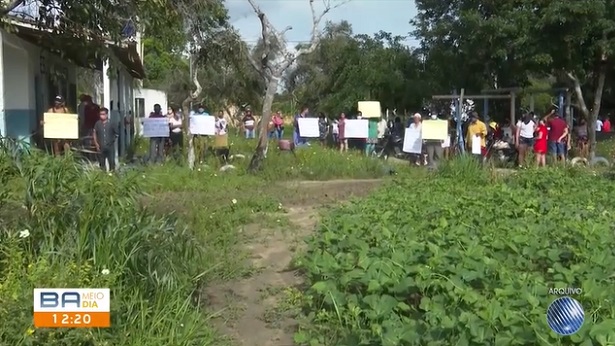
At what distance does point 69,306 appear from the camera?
16.1 ft

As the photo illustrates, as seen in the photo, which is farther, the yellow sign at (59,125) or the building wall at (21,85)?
the yellow sign at (59,125)

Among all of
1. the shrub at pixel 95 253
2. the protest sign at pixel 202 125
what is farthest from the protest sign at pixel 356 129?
the shrub at pixel 95 253

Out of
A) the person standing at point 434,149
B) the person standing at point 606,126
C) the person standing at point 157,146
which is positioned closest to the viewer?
the person standing at point 157,146

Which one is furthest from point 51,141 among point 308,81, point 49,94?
point 308,81

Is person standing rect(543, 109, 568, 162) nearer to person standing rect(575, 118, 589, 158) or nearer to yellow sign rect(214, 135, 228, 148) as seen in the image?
person standing rect(575, 118, 589, 158)

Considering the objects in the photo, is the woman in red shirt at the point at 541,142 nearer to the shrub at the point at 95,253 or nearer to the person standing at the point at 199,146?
the person standing at the point at 199,146

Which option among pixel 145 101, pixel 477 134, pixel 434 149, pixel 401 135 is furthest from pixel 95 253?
pixel 145 101

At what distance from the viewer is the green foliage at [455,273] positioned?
477cm

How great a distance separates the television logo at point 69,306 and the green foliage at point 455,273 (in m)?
1.37

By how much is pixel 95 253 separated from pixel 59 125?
995cm

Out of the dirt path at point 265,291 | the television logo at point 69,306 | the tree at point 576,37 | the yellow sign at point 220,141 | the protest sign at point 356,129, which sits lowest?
the dirt path at point 265,291

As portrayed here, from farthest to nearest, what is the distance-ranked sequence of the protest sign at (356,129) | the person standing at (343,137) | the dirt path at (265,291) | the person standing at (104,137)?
the person standing at (343,137) → the protest sign at (356,129) → the person standing at (104,137) → the dirt path at (265,291)

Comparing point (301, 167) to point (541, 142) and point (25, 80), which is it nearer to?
point (25, 80)

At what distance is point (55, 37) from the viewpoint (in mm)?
7949
